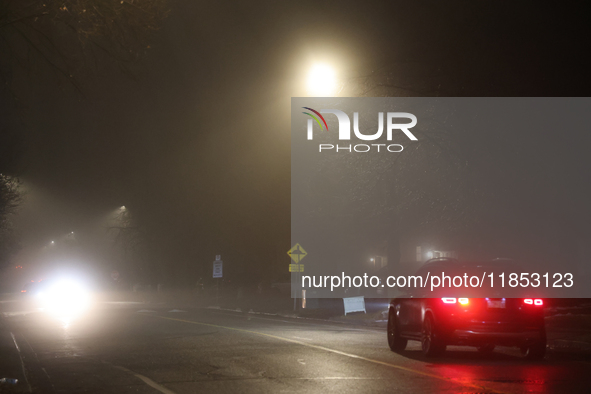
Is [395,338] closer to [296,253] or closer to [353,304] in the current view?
[353,304]

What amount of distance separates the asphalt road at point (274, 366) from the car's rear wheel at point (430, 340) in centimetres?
19

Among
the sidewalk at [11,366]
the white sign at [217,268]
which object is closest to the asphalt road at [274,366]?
the sidewalk at [11,366]

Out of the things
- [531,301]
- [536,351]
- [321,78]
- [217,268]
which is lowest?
[536,351]

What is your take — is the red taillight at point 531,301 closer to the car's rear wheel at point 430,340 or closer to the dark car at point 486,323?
the dark car at point 486,323

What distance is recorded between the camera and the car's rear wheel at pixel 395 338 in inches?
537

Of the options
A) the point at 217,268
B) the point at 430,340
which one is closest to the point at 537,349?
the point at 430,340

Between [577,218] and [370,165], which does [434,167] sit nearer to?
[370,165]

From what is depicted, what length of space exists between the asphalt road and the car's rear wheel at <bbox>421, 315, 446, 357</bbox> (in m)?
0.19

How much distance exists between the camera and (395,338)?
13688 millimetres

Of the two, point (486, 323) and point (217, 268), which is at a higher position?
point (217, 268)

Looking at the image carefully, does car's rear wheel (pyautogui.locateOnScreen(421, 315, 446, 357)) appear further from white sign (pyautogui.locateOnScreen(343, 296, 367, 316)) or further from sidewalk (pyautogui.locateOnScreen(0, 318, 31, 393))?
white sign (pyautogui.locateOnScreen(343, 296, 367, 316))

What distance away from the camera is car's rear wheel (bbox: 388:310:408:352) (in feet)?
44.8

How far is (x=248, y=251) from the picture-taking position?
5069 cm

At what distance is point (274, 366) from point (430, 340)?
10.0 ft
